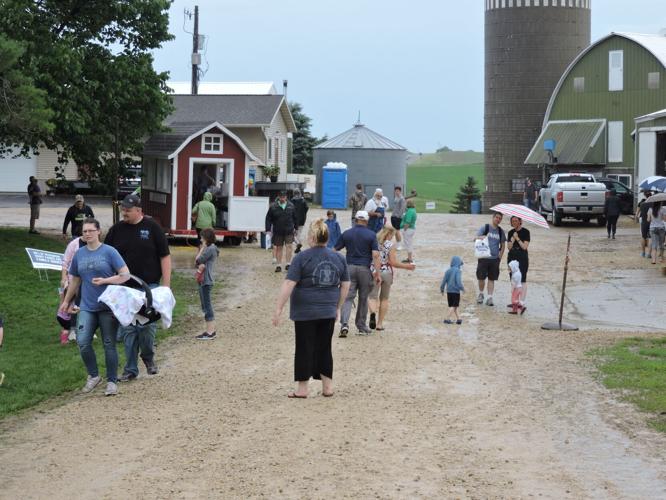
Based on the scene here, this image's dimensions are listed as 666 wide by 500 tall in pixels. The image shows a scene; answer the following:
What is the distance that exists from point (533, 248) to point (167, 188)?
33.7 feet

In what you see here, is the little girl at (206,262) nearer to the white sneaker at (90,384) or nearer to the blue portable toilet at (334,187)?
the white sneaker at (90,384)

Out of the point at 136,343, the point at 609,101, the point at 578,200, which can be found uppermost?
the point at 609,101

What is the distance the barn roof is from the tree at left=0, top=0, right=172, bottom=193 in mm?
36730

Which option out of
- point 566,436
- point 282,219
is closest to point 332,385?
point 566,436

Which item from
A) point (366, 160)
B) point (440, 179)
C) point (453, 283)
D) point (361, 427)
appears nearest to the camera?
point (361, 427)

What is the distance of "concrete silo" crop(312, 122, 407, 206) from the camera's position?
67.2m

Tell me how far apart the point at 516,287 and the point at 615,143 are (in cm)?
3668

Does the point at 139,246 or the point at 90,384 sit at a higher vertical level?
the point at 139,246

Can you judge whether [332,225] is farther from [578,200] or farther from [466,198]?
[466,198]

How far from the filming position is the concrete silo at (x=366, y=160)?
220 feet

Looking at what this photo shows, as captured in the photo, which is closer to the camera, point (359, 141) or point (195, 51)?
point (195, 51)

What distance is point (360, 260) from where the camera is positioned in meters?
15.5

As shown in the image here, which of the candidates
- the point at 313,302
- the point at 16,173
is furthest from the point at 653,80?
the point at 313,302

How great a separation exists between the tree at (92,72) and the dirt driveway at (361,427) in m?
12.4
